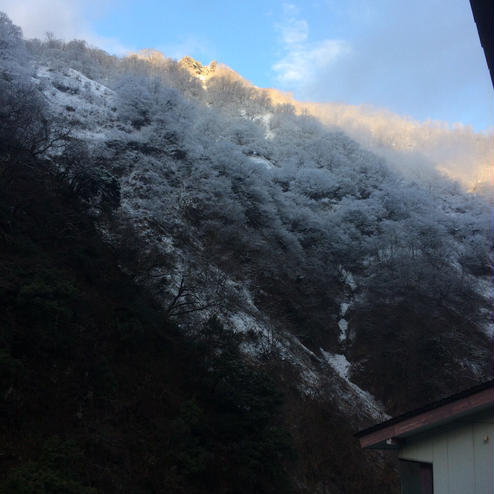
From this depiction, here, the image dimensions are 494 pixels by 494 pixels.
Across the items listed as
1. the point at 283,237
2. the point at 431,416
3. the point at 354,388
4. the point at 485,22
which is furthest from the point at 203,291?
the point at 485,22

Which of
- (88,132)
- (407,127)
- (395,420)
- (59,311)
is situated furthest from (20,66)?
(407,127)

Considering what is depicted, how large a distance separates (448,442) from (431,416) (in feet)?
1.08

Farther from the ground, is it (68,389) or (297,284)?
(297,284)

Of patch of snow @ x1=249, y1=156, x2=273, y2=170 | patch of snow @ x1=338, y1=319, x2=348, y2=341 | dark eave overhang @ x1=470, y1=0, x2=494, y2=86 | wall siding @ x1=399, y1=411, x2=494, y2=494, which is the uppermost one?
patch of snow @ x1=249, y1=156, x2=273, y2=170

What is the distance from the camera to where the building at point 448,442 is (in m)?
4.16

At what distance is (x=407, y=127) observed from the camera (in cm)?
6494

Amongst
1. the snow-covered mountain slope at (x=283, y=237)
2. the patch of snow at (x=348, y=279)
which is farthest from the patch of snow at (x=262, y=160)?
the patch of snow at (x=348, y=279)

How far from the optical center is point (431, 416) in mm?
4574

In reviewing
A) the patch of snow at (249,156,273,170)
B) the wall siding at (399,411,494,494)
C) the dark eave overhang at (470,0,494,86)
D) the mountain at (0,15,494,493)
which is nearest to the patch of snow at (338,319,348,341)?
the mountain at (0,15,494,493)

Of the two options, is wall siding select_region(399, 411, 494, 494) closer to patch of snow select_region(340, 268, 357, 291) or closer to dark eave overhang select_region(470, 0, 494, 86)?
dark eave overhang select_region(470, 0, 494, 86)

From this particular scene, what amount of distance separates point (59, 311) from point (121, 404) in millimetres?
2670

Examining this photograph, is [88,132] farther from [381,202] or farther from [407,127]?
[407,127]

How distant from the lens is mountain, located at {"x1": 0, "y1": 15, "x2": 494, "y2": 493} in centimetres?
963

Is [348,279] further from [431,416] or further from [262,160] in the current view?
[431,416]
